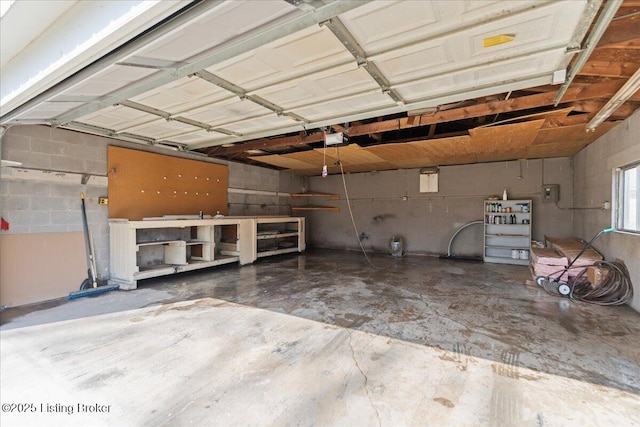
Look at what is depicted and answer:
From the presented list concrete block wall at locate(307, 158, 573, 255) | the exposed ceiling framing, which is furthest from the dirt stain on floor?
concrete block wall at locate(307, 158, 573, 255)

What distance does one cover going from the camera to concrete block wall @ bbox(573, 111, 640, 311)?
346 centimetres

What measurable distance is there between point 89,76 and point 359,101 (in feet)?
7.87

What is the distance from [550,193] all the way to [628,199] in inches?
115

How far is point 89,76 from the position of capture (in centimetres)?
222

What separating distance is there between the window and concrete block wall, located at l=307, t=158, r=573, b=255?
279 cm

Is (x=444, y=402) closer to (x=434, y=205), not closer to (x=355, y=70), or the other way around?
(x=355, y=70)

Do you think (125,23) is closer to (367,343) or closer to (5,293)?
(367,343)

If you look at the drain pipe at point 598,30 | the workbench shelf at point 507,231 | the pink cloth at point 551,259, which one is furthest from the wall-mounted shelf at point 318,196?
the drain pipe at point 598,30

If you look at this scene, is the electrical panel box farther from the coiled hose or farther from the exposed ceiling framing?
the coiled hose

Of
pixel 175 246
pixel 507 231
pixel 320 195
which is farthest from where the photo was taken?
pixel 320 195

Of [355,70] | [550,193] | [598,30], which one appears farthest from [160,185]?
[550,193]

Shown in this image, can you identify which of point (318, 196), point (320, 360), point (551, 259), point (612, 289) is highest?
point (318, 196)

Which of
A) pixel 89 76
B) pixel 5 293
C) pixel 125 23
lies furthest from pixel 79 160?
pixel 125 23

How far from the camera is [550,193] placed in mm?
6461
